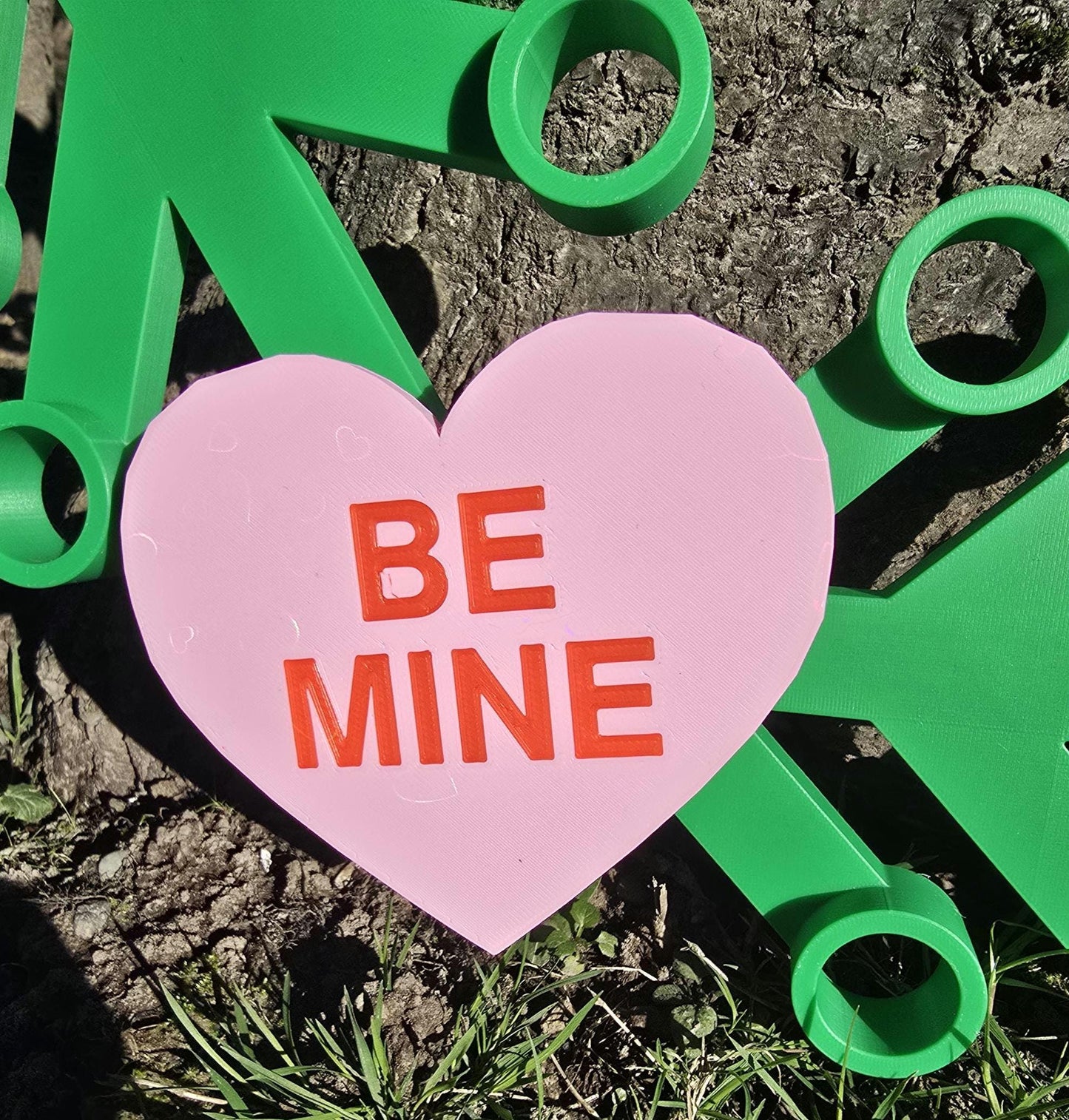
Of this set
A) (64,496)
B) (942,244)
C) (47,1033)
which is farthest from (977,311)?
(47,1033)

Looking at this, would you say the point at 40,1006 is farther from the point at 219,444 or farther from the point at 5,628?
the point at 219,444

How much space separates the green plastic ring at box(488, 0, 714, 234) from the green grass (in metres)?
0.94

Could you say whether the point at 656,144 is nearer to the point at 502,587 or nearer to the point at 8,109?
the point at 502,587

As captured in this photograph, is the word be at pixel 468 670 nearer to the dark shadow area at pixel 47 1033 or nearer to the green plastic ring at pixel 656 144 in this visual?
the green plastic ring at pixel 656 144

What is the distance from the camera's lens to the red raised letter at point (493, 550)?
898mm

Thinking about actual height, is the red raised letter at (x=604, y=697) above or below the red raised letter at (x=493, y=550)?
below

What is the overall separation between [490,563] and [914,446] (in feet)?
1.48

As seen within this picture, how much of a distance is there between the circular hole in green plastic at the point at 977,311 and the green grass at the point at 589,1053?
0.73m

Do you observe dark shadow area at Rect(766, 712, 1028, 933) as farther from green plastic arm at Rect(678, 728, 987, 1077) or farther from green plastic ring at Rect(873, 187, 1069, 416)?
green plastic ring at Rect(873, 187, 1069, 416)

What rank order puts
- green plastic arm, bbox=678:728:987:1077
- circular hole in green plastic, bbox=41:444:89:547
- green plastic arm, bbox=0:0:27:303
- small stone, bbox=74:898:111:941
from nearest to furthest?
green plastic arm, bbox=678:728:987:1077 → green plastic arm, bbox=0:0:27:303 → small stone, bbox=74:898:111:941 → circular hole in green plastic, bbox=41:444:89:547

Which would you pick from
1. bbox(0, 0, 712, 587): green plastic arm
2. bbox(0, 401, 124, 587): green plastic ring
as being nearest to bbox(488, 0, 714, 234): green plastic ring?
bbox(0, 0, 712, 587): green plastic arm

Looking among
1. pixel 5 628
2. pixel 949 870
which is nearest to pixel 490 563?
pixel 949 870

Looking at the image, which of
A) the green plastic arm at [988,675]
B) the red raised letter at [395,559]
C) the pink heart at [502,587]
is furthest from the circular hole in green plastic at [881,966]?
the red raised letter at [395,559]

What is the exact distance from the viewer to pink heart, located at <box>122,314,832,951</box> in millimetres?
868
